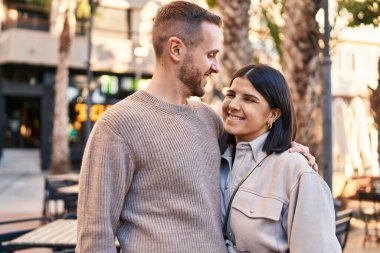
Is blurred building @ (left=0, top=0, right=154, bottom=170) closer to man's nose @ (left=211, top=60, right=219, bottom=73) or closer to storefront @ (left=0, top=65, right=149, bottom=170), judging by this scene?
storefront @ (left=0, top=65, right=149, bottom=170)

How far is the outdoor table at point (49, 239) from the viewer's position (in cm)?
372

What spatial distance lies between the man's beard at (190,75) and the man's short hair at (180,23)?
7 centimetres

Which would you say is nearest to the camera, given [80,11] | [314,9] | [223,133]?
[223,133]

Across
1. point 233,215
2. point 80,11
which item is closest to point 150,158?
point 233,215

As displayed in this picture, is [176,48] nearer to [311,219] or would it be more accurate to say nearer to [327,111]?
[311,219]

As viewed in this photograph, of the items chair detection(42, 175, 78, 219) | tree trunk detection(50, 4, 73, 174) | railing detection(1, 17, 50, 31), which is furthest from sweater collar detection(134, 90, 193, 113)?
railing detection(1, 17, 50, 31)

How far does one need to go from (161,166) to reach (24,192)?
14.8 meters

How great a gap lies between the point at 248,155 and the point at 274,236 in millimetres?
377

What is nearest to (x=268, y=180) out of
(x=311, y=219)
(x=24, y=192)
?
(x=311, y=219)

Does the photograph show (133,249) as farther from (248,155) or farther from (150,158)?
(248,155)

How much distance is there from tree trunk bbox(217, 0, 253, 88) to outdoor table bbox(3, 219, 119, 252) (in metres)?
4.20

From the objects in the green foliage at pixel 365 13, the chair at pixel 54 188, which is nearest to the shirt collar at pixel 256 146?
the chair at pixel 54 188

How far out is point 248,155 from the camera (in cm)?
217

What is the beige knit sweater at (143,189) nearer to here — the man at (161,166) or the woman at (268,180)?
the man at (161,166)
